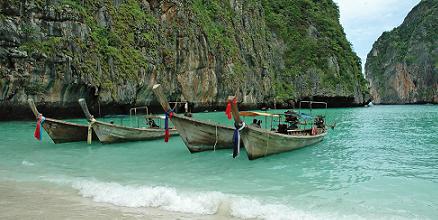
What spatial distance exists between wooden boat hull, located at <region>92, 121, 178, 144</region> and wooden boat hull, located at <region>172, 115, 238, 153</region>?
4595 mm

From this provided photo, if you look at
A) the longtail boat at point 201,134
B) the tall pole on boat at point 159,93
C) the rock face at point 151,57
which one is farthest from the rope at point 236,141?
the rock face at point 151,57

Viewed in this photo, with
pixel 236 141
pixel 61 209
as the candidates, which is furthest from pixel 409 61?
pixel 61 209

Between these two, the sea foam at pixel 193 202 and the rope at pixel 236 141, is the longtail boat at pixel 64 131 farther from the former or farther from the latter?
the rope at pixel 236 141

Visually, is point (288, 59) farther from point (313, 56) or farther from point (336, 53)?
point (336, 53)

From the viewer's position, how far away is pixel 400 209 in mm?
8336

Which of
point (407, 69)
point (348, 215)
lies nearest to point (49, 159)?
point (348, 215)

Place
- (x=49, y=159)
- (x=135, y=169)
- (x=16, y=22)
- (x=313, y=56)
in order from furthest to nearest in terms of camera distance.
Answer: (x=313, y=56) < (x=16, y=22) < (x=49, y=159) < (x=135, y=169)

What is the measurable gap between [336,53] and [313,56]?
708 centimetres

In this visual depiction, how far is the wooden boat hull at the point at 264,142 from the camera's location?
13.2 meters

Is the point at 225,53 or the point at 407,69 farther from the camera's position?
the point at 407,69

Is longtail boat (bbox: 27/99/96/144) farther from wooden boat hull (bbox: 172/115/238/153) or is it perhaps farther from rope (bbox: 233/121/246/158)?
rope (bbox: 233/121/246/158)

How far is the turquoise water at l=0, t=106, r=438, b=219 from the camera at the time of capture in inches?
326

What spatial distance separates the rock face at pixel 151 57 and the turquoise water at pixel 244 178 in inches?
469

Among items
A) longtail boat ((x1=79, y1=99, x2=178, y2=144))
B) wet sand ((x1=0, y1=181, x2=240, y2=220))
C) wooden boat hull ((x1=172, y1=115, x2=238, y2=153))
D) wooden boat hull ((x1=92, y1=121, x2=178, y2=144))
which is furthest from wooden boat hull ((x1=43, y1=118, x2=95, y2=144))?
wet sand ((x1=0, y1=181, x2=240, y2=220))
